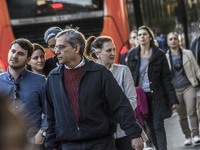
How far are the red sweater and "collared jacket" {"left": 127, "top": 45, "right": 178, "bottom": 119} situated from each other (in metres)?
2.98

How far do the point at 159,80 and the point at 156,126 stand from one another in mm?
603

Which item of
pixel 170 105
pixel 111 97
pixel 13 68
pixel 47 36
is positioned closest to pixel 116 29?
pixel 170 105

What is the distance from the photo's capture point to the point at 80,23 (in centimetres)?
1061

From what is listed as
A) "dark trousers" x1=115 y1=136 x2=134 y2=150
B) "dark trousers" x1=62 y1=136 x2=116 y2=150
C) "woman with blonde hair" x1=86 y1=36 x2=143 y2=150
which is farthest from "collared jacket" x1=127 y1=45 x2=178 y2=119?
"dark trousers" x1=62 y1=136 x2=116 y2=150

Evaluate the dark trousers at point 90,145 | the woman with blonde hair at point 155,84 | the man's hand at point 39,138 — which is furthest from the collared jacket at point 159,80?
the dark trousers at point 90,145

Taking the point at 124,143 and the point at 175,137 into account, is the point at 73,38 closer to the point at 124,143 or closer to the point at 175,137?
the point at 124,143

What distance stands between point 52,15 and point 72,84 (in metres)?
6.64

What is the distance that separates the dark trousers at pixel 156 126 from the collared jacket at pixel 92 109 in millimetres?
2875

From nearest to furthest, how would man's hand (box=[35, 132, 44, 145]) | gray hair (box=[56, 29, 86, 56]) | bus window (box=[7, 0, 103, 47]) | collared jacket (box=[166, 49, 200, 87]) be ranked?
gray hair (box=[56, 29, 86, 56])
man's hand (box=[35, 132, 44, 145])
collared jacket (box=[166, 49, 200, 87])
bus window (box=[7, 0, 103, 47])

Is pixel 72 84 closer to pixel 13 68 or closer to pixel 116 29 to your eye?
pixel 13 68

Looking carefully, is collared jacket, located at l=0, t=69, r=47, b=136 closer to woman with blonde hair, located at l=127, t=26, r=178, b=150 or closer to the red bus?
woman with blonde hair, located at l=127, t=26, r=178, b=150

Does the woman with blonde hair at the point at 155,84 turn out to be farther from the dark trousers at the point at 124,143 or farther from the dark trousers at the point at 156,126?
the dark trousers at the point at 124,143

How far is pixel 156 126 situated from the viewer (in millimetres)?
7066

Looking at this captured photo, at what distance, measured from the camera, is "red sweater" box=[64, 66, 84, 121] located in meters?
4.09
